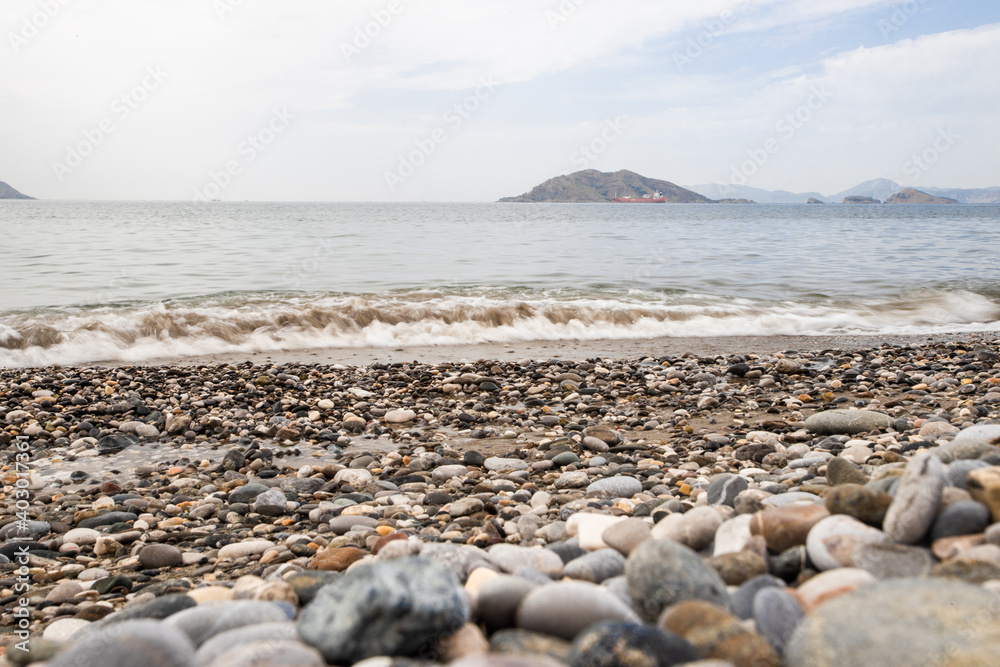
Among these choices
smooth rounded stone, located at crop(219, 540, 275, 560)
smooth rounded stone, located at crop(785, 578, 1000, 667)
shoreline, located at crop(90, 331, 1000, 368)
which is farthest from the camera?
shoreline, located at crop(90, 331, 1000, 368)

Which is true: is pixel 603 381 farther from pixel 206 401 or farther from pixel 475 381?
pixel 206 401

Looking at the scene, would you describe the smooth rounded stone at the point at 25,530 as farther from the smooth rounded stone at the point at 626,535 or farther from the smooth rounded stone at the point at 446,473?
the smooth rounded stone at the point at 626,535

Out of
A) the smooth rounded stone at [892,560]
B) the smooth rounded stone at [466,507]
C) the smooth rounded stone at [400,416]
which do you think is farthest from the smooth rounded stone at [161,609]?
the smooth rounded stone at [400,416]

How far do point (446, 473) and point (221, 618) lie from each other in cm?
265

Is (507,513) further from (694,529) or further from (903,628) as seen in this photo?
(903,628)

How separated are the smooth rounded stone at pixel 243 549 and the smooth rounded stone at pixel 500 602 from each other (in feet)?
6.38

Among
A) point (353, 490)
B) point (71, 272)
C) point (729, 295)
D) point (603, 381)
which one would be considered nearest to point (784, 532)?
point (353, 490)

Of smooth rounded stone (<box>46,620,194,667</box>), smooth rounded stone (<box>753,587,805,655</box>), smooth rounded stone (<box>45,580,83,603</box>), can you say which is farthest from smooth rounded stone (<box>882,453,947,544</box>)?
smooth rounded stone (<box>45,580,83,603</box>)

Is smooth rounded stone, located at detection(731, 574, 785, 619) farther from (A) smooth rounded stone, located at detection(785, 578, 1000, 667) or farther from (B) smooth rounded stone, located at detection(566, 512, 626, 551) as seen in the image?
(B) smooth rounded stone, located at detection(566, 512, 626, 551)

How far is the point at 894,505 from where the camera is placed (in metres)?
2.04

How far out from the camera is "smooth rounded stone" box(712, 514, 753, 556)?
2229 mm

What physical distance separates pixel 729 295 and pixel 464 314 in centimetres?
647

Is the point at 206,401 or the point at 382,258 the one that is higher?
the point at 382,258

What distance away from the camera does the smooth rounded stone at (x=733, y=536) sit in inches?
87.7
